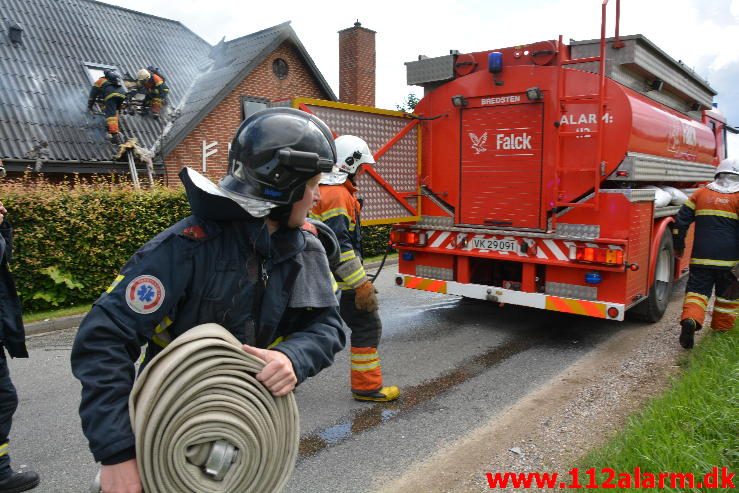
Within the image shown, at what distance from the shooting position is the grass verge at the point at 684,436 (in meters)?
2.74

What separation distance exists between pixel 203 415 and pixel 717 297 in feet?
17.6

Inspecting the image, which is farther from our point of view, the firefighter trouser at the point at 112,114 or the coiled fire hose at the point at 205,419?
the firefighter trouser at the point at 112,114

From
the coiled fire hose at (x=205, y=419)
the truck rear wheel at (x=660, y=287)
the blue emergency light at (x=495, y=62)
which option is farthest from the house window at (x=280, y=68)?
the coiled fire hose at (x=205, y=419)

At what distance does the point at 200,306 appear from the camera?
1.58m

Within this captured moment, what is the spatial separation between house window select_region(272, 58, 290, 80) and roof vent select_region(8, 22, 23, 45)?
620 centimetres

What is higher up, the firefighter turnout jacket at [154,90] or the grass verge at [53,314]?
the firefighter turnout jacket at [154,90]

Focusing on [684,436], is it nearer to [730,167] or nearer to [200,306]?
[200,306]

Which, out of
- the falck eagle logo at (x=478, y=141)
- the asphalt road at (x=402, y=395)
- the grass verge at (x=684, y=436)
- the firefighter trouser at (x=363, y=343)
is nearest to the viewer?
the grass verge at (x=684, y=436)

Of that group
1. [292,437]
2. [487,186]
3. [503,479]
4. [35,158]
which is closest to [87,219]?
[35,158]

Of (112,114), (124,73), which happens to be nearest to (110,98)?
(112,114)

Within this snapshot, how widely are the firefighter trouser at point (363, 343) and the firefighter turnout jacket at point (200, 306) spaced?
2355 mm

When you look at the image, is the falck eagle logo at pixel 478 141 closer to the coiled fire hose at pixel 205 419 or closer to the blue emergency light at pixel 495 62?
the blue emergency light at pixel 495 62

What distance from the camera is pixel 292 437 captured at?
1.57 m

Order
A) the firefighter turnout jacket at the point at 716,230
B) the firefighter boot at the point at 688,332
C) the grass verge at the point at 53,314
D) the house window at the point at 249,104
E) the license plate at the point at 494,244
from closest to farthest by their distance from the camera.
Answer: the firefighter boot at the point at 688,332
the firefighter turnout jacket at the point at 716,230
the license plate at the point at 494,244
the grass verge at the point at 53,314
the house window at the point at 249,104
